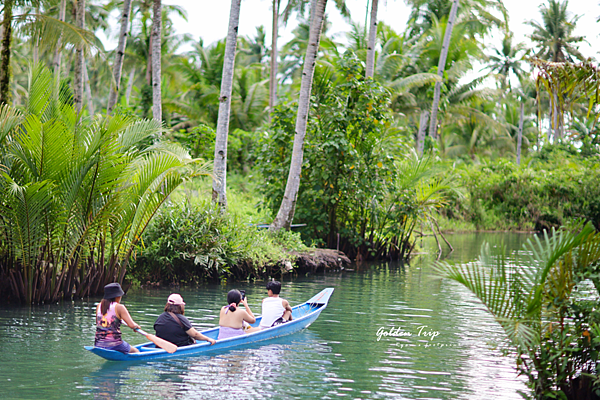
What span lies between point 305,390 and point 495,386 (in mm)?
2226

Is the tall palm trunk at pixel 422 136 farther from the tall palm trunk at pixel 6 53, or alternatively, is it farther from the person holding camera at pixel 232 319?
the person holding camera at pixel 232 319

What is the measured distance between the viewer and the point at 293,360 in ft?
26.1

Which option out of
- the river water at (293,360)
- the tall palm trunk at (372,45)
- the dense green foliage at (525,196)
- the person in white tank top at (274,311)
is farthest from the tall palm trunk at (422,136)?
the person in white tank top at (274,311)

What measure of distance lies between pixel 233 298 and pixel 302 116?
912 cm

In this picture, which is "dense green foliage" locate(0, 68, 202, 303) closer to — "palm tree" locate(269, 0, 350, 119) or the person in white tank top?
the person in white tank top

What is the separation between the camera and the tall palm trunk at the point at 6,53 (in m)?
12.4

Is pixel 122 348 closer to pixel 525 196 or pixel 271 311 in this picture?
pixel 271 311

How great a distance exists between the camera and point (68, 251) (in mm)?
10695

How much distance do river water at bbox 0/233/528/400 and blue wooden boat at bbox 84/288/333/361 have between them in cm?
11

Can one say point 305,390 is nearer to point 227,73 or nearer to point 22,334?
point 22,334

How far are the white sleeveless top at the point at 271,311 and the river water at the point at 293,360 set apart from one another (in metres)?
0.36

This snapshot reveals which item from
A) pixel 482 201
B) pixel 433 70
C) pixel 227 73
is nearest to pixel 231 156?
pixel 433 70

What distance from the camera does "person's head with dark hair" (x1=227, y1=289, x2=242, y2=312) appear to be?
28.1 feet

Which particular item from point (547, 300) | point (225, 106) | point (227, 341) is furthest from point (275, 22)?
point (547, 300)
